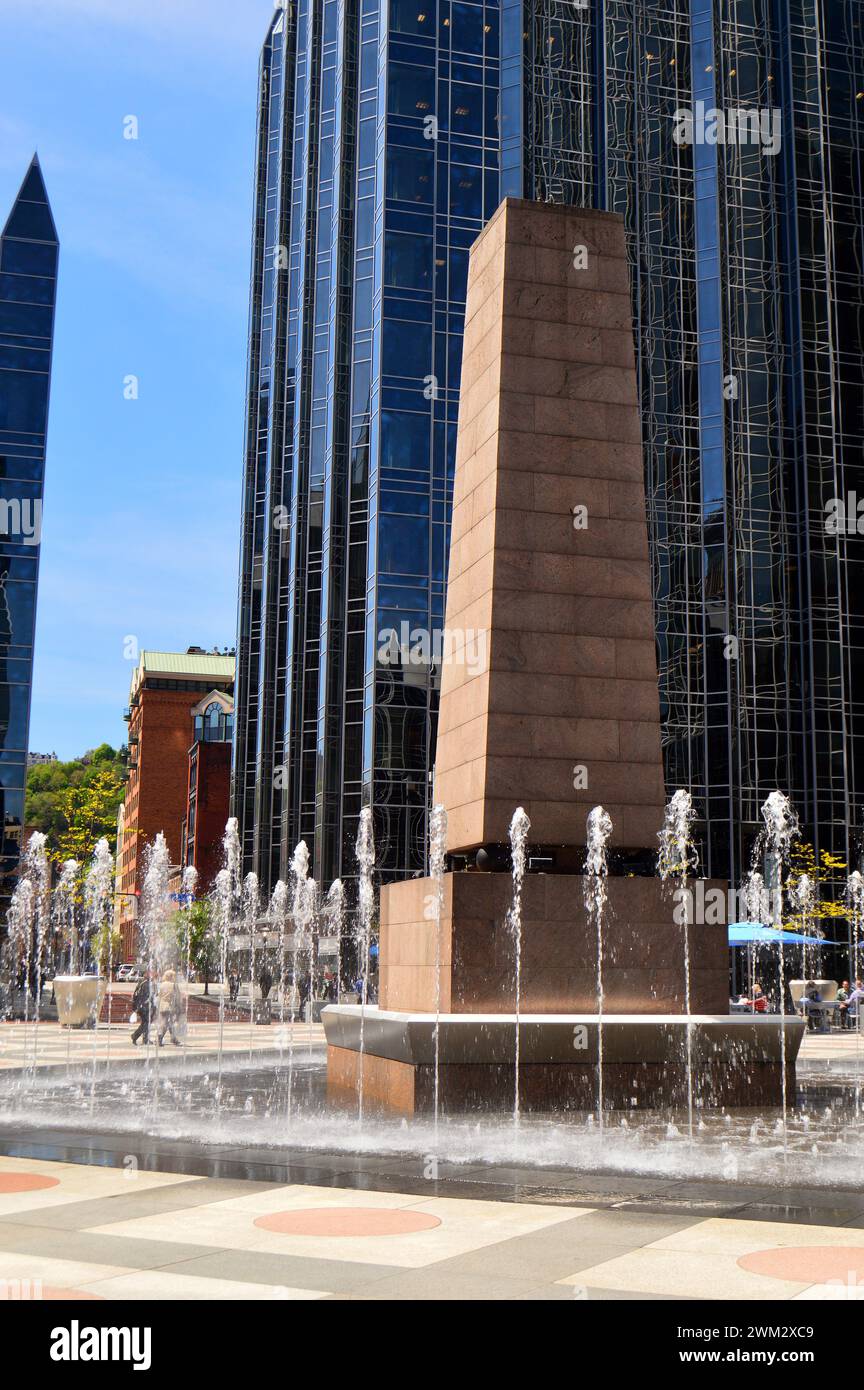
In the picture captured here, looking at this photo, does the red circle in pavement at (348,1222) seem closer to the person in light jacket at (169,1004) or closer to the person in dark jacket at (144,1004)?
the person in light jacket at (169,1004)

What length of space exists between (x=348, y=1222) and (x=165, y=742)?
4231 inches

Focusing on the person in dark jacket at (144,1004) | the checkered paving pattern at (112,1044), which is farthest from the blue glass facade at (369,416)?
the person in dark jacket at (144,1004)

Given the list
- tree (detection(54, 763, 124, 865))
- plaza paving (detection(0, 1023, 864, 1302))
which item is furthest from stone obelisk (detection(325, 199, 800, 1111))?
tree (detection(54, 763, 124, 865))

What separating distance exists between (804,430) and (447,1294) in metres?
50.4

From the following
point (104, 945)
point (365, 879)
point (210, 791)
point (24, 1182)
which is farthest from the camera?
point (210, 791)

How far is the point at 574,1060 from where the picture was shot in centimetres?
1278

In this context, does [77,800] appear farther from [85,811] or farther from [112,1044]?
[112,1044]

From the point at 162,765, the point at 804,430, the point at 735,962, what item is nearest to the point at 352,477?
the point at 804,430

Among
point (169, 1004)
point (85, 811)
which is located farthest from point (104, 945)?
point (169, 1004)

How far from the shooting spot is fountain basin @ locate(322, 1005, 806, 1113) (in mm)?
12523

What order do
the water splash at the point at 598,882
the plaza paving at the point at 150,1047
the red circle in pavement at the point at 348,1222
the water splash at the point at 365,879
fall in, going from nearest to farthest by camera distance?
the red circle in pavement at the point at 348,1222 → the water splash at the point at 598,882 → the plaza paving at the point at 150,1047 → the water splash at the point at 365,879

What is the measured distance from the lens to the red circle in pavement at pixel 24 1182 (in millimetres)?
8930

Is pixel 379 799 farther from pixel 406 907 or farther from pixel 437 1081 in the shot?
pixel 437 1081

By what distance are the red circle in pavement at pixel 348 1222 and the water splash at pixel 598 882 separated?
17.3 feet
